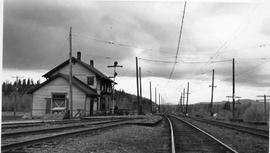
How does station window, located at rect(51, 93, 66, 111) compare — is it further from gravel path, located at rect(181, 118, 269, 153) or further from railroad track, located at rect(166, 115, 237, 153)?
gravel path, located at rect(181, 118, 269, 153)

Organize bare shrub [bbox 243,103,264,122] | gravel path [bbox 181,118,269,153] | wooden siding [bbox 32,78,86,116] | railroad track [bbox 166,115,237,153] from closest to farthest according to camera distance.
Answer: railroad track [bbox 166,115,237,153] < gravel path [bbox 181,118,269,153] < wooden siding [bbox 32,78,86,116] < bare shrub [bbox 243,103,264,122]

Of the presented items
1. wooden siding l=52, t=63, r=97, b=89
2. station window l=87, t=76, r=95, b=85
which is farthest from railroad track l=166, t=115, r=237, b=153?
wooden siding l=52, t=63, r=97, b=89

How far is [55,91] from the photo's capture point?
41.6 metres

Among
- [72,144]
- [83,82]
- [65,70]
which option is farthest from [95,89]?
[72,144]

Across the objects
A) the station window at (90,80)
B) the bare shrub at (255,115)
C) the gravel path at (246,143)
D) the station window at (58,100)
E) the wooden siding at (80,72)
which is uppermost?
the wooden siding at (80,72)

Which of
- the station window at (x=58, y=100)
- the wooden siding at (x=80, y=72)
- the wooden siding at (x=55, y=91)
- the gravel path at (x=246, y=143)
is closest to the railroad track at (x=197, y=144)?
the gravel path at (x=246, y=143)

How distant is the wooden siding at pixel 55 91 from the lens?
41.6 m

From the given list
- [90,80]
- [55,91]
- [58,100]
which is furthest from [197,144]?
[90,80]

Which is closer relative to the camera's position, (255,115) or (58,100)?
(58,100)

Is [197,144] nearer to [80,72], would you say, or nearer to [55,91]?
A: [55,91]

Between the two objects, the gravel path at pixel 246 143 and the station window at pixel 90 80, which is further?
the station window at pixel 90 80

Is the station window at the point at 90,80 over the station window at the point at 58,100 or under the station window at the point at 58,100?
over

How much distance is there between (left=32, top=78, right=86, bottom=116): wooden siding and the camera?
41562mm

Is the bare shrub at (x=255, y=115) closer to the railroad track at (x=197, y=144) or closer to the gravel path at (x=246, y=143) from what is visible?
the gravel path at (x=246, y=143)
